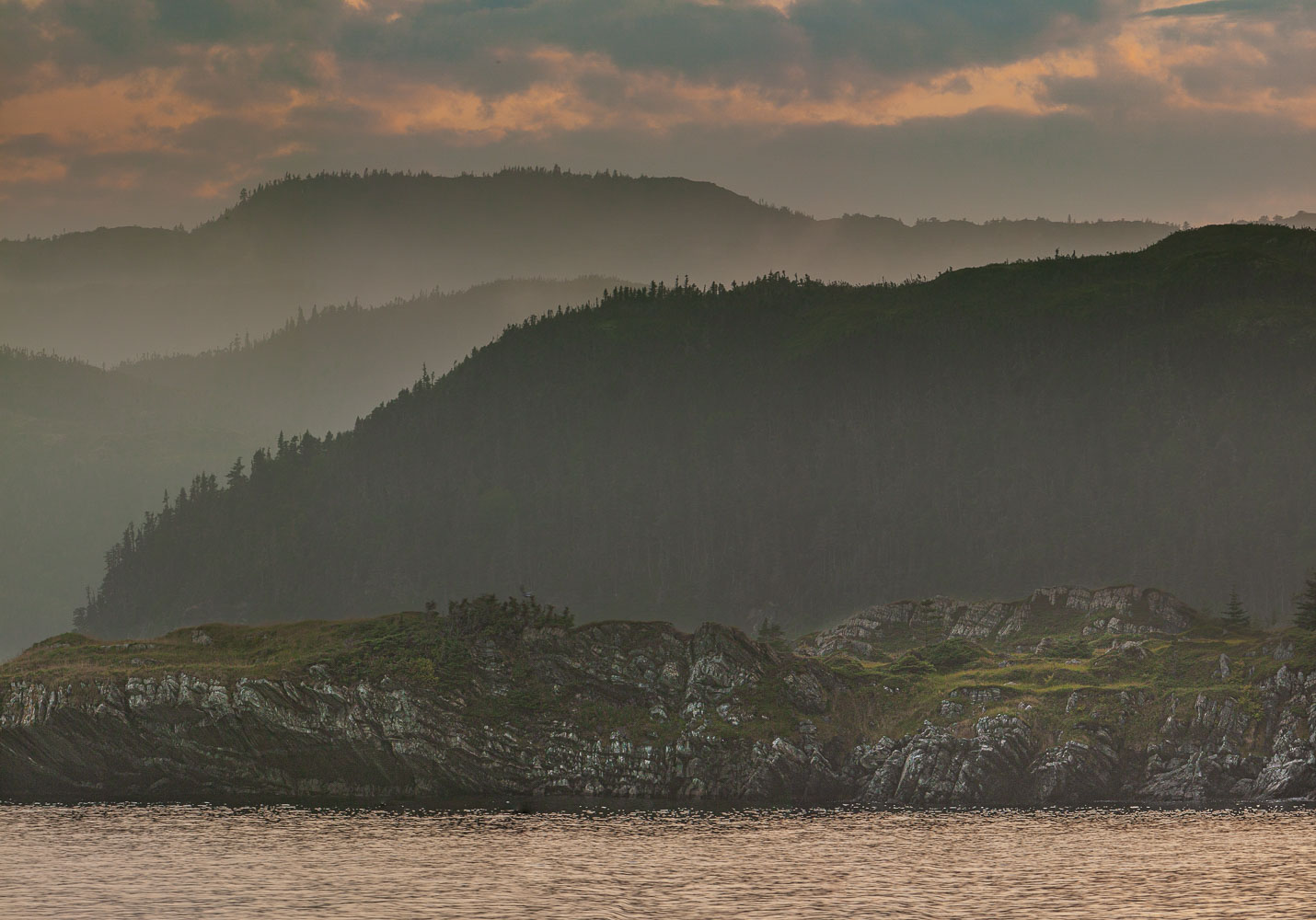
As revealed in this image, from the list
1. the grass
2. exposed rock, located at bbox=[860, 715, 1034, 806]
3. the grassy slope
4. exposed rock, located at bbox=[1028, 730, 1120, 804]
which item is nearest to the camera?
exposed rock, located at bbox=[1028, 730, 1120, 804]

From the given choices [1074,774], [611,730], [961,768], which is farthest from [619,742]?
[1074,774]

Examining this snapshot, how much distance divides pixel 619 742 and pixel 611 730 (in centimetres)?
260

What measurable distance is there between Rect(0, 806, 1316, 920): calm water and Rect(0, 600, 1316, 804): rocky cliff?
17255 mm

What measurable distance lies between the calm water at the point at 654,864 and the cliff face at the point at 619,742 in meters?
16.8

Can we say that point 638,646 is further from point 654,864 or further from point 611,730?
point 654,864

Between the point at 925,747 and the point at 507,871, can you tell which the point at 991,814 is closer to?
the point at 925,747

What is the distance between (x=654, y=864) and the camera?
396 ft

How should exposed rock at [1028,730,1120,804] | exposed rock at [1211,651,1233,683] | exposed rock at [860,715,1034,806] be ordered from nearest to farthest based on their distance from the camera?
1. exposed rock at [1028,730,1120,804]
2. exposed rock at [860,715,1034,806]
3. exposed rock at [1211,651,1233,683]

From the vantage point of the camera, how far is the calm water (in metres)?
102

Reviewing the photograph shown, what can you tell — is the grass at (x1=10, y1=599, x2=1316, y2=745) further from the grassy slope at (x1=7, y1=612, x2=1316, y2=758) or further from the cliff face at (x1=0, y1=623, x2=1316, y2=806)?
the cliff face at (x1=0, y1=623, x2=1316, y2=806)

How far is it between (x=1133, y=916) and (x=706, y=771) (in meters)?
84.6

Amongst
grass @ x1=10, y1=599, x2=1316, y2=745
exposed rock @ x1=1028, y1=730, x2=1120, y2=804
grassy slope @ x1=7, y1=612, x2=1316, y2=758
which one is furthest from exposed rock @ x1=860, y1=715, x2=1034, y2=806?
grassy slope @ x1=7, y1=612, x2=1316, y2=758

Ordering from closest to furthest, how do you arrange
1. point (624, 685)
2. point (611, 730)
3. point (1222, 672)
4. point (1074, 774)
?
point (1074, 774), point (611, 730), point (1222, 672), point (624, 685)

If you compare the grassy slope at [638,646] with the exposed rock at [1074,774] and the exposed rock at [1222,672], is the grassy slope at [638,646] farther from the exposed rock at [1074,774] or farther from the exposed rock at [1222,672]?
the exposed rock at [1074,774]
